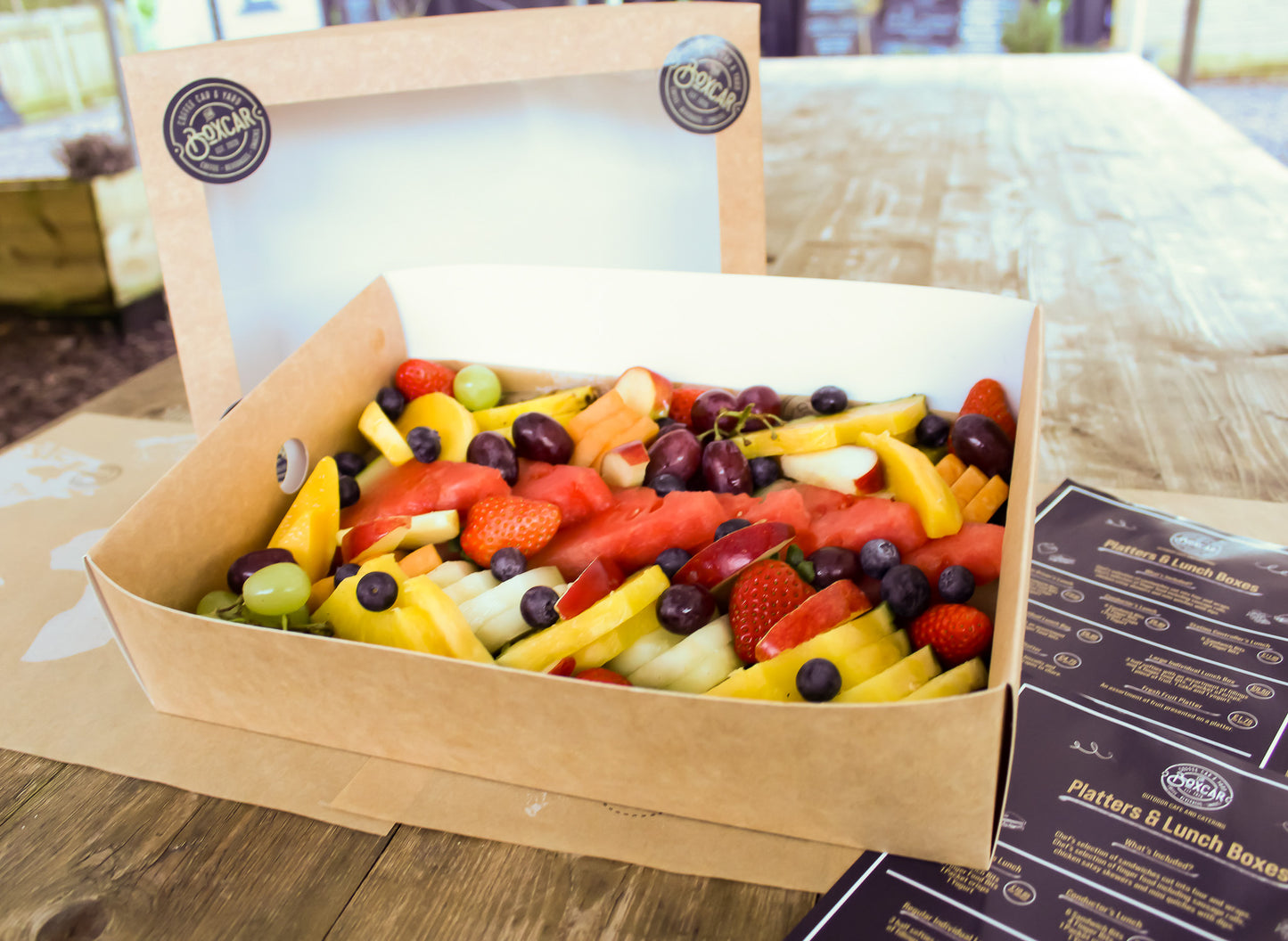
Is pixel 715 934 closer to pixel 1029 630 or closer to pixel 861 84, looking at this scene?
pixel 1029 630

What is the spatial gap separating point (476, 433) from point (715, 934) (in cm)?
60

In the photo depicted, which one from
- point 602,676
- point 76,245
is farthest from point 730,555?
point 76,245

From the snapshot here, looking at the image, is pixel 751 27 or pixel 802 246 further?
pixel 802 246

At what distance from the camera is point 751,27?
1.02 meters

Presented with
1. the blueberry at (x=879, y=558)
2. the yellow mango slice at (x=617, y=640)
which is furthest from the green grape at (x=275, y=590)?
the blueberry at (x=879, y=558)

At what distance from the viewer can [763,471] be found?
36.2 inches

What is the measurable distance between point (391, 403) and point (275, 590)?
1.17ft

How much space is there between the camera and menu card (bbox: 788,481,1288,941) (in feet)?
1.63

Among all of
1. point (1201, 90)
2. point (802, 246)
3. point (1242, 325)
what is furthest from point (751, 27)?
point (1201, 90)

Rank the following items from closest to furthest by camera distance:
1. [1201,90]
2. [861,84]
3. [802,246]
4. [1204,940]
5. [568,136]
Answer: [1204,940] → [568,136] → [802,246] → [861,84] → [1201,90]

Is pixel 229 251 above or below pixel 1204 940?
above

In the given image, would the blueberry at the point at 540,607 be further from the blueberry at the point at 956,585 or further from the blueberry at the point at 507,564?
the blueberry at the point at 956,585

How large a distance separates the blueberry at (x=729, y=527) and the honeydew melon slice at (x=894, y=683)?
191 mm

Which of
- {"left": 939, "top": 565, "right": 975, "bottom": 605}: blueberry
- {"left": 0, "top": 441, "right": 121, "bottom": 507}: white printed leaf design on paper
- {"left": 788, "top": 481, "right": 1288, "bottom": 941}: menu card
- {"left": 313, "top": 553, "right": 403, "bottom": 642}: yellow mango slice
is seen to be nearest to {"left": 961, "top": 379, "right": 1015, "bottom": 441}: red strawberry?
{"left": 788, "top": 481, "right": 1288, "bottom": 941}: menu card
